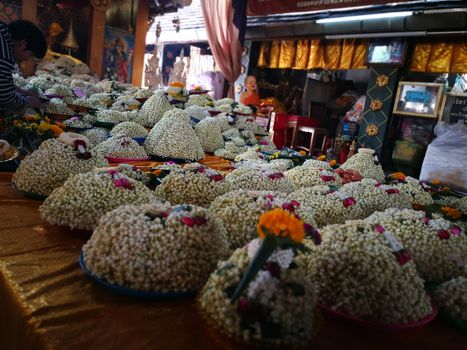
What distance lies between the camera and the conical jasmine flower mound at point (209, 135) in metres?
3.19

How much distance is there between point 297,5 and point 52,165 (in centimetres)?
481

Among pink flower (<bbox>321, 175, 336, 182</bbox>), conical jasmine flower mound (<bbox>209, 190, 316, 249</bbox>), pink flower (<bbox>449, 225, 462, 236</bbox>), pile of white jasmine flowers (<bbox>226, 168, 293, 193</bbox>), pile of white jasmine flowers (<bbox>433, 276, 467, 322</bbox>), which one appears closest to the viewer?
pile of white jasmine flowers (<bbox>433, 276, 467, 322</bbox>)

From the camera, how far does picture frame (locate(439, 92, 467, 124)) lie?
505 cm

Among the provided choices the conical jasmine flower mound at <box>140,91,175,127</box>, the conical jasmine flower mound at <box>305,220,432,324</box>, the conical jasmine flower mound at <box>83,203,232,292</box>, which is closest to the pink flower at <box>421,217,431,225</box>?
the conical jasmine flower mound at <box>305,220,432,324</box>

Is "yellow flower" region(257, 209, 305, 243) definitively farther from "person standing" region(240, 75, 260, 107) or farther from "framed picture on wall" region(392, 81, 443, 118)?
"person standing" region(240, 75, 260, 107)

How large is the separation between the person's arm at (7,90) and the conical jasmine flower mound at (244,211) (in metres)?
1.81

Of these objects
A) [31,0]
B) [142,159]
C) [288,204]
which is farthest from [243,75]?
[288,204]

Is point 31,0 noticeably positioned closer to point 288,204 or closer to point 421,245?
point 288,204

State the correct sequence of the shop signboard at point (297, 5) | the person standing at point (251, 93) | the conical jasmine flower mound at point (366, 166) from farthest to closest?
the person standing at point (251, 93) → the shop signboard at point (297, 5) → the conical jasmine flower mound at point (366, 166)

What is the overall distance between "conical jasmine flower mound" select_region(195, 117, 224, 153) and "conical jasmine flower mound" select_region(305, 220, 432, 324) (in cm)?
225

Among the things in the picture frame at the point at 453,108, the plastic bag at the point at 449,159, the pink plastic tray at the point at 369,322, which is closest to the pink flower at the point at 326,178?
the pink plastic tray at the point at 369,322

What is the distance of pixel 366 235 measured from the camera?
40.8 inches

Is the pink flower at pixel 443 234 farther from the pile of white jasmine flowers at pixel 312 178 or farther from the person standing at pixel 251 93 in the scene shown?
the person standing at pixel 251 93

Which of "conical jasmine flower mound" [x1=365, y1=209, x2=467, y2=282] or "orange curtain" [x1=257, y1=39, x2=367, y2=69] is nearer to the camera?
"conical jasmine flower mound" [x1=365, y1=209, x2=467, y2=282]
